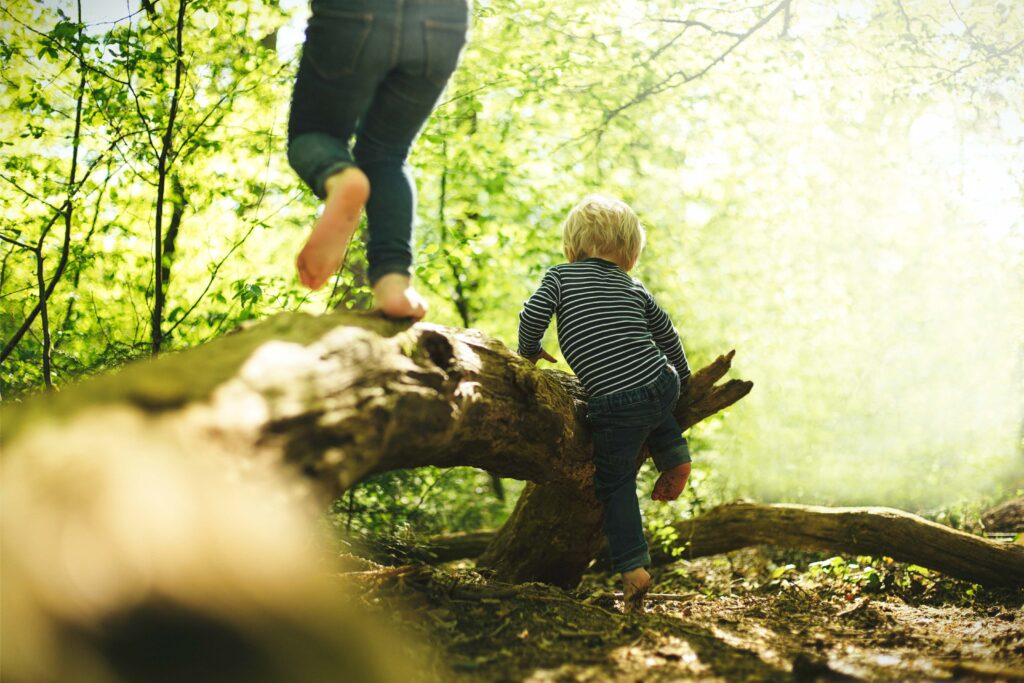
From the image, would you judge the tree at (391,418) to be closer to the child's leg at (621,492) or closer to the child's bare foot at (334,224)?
the child's leg at (621,492)

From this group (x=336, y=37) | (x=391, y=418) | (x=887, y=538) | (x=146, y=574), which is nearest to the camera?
(x=146, y=574)

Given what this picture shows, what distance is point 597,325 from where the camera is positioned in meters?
3.15

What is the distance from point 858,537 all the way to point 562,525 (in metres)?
1.69

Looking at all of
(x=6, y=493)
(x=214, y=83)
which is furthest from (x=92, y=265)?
(x=6, y=493)

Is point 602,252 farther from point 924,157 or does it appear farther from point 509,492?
point 924,157

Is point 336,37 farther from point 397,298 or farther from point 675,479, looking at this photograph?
point 675,479

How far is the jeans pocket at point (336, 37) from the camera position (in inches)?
87.4

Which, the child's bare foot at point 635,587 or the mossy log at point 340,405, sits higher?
the mossy log at point 340,405

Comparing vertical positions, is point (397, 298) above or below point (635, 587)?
above

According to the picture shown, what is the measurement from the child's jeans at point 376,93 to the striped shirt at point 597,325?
837 mm

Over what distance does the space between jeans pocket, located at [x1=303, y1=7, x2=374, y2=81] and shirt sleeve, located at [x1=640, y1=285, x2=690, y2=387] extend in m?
1.69

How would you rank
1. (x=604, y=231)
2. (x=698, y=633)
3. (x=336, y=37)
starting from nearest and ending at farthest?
1. (x=336, y=37)
2. (x=698, y=633)
3. (x=604, y=231)

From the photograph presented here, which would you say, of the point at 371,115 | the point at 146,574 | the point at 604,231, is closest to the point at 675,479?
the point at 604,231

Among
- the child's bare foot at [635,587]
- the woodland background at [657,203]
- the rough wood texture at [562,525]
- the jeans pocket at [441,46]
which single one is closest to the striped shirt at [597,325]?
the rough wood texture at [562,525]
